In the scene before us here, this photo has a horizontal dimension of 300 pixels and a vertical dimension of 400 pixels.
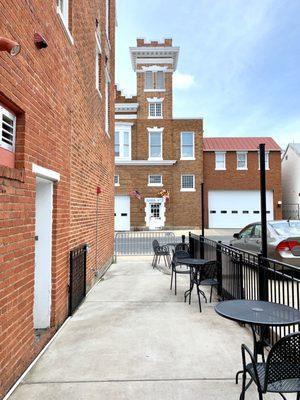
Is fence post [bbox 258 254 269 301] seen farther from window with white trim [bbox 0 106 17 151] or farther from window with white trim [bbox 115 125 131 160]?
window with white trim [bbox 115 125 131 160]

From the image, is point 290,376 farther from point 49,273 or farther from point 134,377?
point 49,273

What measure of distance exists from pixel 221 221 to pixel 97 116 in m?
22.7

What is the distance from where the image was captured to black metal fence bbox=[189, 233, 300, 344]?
12.9ft

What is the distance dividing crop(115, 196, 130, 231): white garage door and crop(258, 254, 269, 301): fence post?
23.3 metres

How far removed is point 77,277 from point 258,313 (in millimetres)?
3559

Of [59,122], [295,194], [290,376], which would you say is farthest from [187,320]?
[295,194]

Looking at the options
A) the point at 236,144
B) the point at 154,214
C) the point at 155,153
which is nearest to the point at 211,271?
the point at 154,214

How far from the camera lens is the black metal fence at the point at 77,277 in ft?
17.1

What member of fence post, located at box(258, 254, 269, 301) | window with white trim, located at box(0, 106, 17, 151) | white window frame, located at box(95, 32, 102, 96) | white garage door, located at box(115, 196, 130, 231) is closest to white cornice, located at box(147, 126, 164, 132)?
white garage door, located at box(115, 196, 130, 231)

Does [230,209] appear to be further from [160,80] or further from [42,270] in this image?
[42,270]

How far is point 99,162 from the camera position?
8570 mm

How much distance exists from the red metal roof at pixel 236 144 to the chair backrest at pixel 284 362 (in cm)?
2744

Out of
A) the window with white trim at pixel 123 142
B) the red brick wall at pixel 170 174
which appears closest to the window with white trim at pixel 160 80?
the red brick wall at pixel 170 174

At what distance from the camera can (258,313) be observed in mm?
2920
